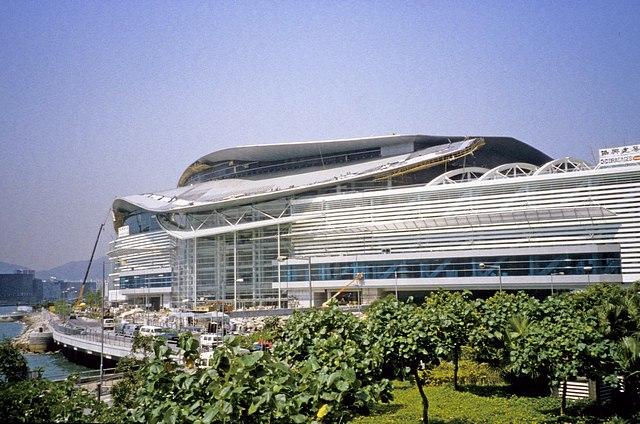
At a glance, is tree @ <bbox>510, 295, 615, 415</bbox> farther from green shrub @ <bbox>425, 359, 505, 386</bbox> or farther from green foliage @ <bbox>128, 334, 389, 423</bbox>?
green foliage @ <bbox>128, 334, 389, 423</bbox>

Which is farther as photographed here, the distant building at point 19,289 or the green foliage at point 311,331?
the distant building at point 19,289

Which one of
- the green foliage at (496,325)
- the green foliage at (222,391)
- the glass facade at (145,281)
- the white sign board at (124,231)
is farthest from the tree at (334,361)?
the white sign board at (124,231)

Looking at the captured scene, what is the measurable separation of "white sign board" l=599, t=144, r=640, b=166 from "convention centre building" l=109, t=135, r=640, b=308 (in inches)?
4.1

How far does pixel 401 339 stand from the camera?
49.7 feet

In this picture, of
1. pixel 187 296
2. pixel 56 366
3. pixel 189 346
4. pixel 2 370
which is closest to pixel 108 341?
pixel 56 366

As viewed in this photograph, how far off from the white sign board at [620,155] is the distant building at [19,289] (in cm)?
9890

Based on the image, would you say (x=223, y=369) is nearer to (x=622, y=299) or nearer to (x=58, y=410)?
(x=58, y=410)

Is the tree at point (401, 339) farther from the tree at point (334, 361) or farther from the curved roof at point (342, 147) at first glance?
the curved roof at point (342, 147)

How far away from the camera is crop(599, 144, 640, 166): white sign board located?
4914 centimetres

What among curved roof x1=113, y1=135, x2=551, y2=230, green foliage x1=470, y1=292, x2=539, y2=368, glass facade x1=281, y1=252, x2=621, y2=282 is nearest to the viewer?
green foliage x1=470, y1=292, x2=539, y2=368

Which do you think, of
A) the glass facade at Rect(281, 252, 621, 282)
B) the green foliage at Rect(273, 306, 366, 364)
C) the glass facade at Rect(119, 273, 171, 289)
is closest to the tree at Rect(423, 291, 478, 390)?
the green foliage at Rect(273, 306, 366, 364)

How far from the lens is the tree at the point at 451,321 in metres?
16.5

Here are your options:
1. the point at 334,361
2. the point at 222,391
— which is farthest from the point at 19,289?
the point at 222,391

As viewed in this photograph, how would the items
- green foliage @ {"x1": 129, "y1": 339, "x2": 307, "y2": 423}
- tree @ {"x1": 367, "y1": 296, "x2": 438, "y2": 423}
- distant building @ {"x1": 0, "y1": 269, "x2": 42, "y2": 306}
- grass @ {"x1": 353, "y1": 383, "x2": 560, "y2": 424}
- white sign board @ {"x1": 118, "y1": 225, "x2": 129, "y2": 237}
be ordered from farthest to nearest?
distant building @ {"x1": 0, "y1": 269, "x2": 42, "y2": 306}, white sign board @ {"x1": 118, "y1": 225, "x2": 129, "y2": 237}, grass @ {"x1": 353, "y1": 383, "x2": 560, "y2": 424}, tree @ {"x1": 367, "y1": 296, "x2": 438, "y2": 423}, green foliage @ {"x1": 129, "y1": 339, "x2": 307, "y2": 423}
